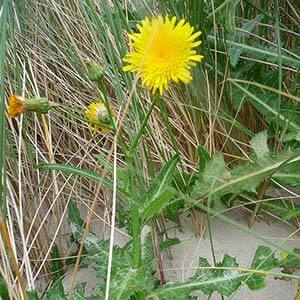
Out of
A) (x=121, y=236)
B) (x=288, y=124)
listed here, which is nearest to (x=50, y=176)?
(x=121, y=236)

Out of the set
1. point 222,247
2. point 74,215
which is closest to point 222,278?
point 222,247

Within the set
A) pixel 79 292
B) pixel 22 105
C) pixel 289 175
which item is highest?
pixel 22 105

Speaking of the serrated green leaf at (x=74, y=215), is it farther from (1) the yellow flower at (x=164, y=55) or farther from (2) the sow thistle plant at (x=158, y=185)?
(1) the yellow flower at (x=164, y=55)

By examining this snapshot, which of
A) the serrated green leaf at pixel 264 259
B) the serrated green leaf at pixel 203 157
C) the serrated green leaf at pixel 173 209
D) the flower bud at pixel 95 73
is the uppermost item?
the flower bud at pixel 95 73

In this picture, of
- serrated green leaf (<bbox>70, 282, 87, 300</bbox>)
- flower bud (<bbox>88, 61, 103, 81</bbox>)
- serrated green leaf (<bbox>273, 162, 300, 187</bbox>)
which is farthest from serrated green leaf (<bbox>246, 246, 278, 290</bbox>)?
flower bud (<bbox>88, 61, 103, 81</bbox>)

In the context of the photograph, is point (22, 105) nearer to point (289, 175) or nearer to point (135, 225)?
point (135, 225)

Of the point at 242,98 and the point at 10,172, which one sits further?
the point at 10,172

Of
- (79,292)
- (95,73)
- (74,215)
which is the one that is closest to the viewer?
(95,73)

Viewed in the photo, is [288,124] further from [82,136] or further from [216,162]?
[82,136]

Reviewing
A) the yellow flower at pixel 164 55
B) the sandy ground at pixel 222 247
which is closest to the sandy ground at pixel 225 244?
the sandy ground at pixel 222 247
